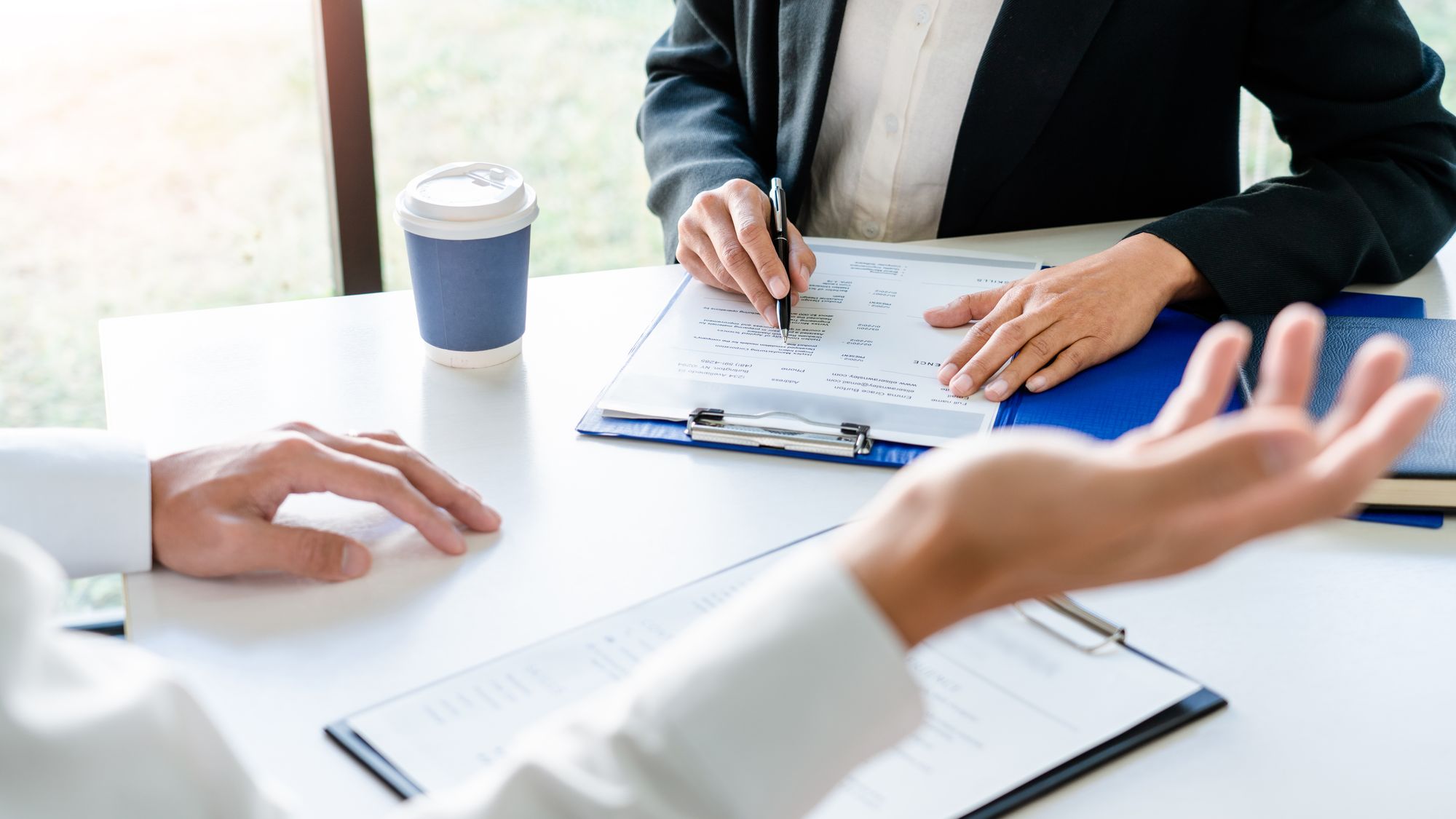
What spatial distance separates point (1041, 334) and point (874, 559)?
0.65 m

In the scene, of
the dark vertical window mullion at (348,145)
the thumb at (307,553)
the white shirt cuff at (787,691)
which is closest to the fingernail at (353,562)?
the thumb at (307,553)

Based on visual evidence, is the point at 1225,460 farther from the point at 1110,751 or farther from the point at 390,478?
the point at 390,478

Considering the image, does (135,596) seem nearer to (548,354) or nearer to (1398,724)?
(548,354)

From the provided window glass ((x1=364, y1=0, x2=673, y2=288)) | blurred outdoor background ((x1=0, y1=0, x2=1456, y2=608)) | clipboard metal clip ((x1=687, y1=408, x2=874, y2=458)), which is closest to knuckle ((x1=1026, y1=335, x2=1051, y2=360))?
clipboard metal clip ((x1=687, y1=408, x2=874, y2=458))

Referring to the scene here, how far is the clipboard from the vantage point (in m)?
0.63

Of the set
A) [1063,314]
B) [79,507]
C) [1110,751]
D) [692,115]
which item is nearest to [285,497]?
[79,507]

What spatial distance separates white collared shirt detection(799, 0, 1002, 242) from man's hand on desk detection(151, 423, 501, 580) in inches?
32.5

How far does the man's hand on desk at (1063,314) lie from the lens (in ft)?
3.51

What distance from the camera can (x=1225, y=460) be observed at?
451 millimetres

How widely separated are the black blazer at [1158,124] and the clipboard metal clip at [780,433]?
427mm

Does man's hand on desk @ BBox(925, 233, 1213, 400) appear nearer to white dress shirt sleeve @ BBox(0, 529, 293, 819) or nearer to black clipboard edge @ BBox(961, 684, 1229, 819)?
black clipboard edge @ BBox(961, 684, 1229, 819)

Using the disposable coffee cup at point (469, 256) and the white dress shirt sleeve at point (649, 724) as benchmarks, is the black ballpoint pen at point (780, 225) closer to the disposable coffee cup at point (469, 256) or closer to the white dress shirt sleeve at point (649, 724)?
the disposable coffee cup at point (469, 256)

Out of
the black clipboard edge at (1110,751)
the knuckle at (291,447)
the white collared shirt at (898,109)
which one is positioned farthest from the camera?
the white collared shirt at (898,109)

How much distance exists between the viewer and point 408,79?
3.44 meters
